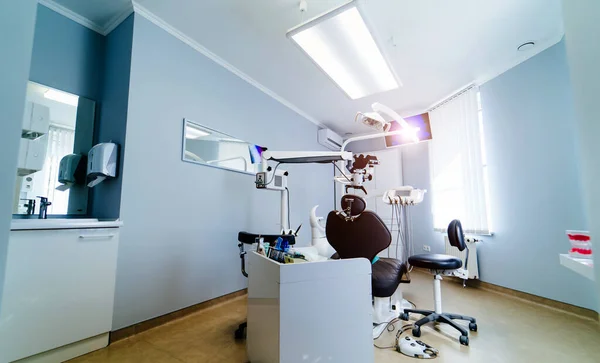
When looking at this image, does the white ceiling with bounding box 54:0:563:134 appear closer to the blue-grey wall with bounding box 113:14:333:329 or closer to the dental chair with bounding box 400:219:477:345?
the blue-grey wall with bounding box 113:14:333:329

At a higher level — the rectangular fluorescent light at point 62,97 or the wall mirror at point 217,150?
the rectangular fluorescent light at point 62,97

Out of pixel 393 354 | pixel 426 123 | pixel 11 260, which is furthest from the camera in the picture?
pixel 426 123

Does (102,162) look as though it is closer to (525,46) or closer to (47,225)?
(47,225)

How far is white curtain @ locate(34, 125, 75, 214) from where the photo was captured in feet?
6.38

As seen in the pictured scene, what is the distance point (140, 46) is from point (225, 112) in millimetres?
956

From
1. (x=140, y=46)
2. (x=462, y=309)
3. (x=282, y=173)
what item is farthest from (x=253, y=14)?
(x=462, y=309)

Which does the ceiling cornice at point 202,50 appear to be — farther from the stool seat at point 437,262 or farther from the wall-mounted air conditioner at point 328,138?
the stool seat at point 437,262

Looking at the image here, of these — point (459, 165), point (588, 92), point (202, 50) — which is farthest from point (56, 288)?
point (459, 165)

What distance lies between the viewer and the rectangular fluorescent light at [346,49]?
1.88 m

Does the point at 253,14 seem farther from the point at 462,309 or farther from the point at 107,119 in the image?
the point at 462,309

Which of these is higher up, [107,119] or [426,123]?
[426,123]

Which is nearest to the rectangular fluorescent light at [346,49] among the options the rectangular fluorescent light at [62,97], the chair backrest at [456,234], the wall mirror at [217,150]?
the wall mirror at [217,150]

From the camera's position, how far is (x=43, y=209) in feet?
6.20

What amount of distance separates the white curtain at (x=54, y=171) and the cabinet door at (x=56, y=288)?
0.60m
